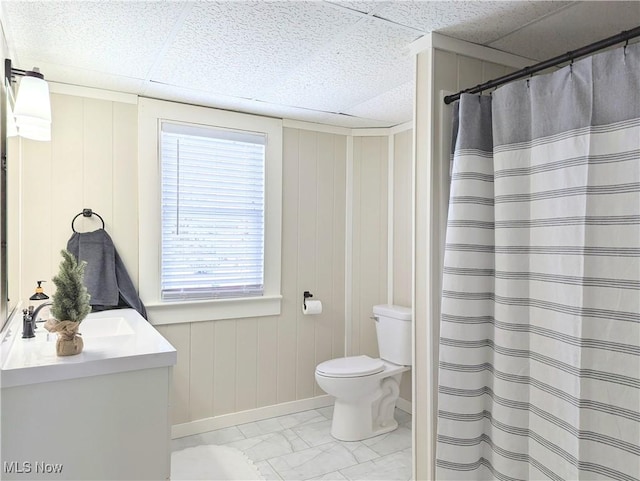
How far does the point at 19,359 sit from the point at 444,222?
65.3 inches

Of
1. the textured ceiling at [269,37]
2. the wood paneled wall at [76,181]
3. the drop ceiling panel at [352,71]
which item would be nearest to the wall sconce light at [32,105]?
the textured ceiling at [269,37]

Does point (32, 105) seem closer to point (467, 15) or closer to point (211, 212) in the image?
point (211, 212)

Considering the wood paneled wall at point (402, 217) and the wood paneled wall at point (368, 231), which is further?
the wood paneled wall at point (368, 231)

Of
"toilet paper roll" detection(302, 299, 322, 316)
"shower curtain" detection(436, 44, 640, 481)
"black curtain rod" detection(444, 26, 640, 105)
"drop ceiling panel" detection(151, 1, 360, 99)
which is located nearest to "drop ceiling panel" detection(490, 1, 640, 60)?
"black curtain rod" detection(444, 26, 640, 105)

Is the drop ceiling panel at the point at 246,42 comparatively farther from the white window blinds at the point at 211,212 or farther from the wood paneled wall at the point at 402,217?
the wood paneled wall at the point at 402,217

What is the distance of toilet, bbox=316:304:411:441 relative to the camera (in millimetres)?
2811

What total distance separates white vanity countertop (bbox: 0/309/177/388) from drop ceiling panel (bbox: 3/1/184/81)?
1232 mm

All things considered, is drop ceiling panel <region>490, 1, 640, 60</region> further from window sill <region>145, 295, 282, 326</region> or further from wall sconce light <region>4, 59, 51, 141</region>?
window sill <region>145, 295, 282, 326</region>

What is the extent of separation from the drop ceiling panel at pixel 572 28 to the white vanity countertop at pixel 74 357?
1.90 meters

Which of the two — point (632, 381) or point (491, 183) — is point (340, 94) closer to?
point (491, 183)

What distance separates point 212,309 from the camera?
294 centimetres

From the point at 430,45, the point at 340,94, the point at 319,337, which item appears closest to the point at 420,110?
the point at 430,45

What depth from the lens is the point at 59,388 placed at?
1.36 meters

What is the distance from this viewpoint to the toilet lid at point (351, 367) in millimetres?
2801
